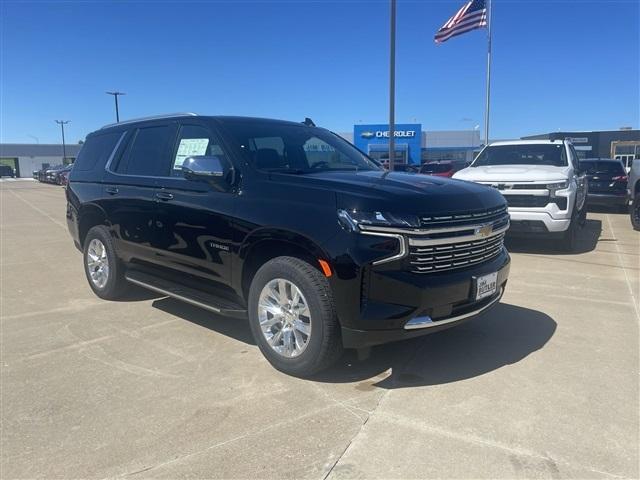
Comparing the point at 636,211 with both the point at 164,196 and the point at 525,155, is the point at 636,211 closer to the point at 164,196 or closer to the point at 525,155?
the point at 525,155

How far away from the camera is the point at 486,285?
3.87 m

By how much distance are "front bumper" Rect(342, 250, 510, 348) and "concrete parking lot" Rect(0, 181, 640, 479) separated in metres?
0.44

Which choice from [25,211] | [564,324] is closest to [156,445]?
[564,324]

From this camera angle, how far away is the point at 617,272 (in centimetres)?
717

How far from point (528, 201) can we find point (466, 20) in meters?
10.9

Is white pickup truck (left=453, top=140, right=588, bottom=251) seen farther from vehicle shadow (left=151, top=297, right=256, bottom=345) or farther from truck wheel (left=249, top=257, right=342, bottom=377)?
truck wheel (left=249, top=257, right=342, bottom=377)

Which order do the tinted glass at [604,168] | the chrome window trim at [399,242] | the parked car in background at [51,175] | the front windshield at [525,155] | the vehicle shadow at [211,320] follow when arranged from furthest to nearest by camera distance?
the parked car in background at [51,175] → the tinted glass at [604,168] → the front windshield at [525,155] → the vehicle shadow at [211,320] → the chrome window trim at [399,242]

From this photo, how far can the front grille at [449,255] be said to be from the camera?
11.3 feet

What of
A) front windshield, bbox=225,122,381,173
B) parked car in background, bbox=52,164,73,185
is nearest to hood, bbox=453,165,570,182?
front windshield, bbox=225,122,381,173

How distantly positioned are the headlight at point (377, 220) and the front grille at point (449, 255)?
17cm

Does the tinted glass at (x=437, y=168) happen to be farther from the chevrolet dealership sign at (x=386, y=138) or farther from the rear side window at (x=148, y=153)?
the chevrolet dealership sign at (x=386, y=138)

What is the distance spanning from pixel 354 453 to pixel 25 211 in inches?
718

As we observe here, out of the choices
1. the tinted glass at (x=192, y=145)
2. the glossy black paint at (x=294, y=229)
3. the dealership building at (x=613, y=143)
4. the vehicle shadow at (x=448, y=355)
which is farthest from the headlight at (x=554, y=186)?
the dealership building at (x=613, y=143)

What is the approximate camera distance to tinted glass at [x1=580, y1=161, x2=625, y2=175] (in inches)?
587
